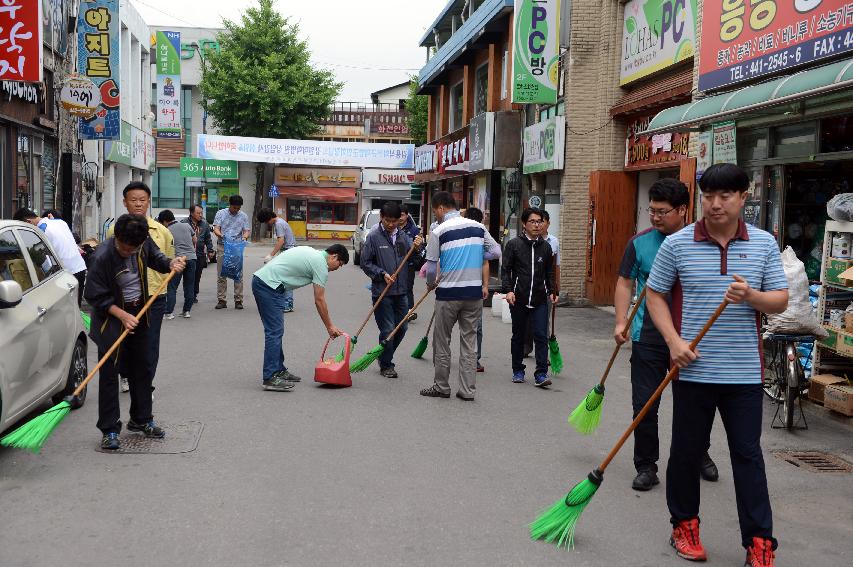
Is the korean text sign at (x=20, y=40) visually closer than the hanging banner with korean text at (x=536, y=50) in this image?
Yes

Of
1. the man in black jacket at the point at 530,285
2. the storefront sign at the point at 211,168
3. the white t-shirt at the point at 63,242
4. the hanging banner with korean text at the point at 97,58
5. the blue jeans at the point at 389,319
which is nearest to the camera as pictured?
the man in black jacket at the point at 530,285

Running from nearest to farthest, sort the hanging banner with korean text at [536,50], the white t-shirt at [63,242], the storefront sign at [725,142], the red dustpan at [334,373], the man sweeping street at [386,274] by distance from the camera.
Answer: the red dustpan at [334,373], the man sweeping street at [386,274], the white t-shirt at [63,242], the storefront sign at [725,142], the hanging banner with korean text at [536,50]

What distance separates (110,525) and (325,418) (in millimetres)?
2774

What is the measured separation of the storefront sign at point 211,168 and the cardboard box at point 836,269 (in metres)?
37.3

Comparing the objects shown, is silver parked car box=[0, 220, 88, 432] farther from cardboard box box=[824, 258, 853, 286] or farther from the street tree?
the street tree

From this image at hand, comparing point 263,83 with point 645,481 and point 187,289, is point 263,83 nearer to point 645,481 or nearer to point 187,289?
point 187,289

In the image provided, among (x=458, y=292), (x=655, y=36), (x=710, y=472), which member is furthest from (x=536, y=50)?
(x=710, y=472)

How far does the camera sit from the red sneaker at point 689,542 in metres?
4.43

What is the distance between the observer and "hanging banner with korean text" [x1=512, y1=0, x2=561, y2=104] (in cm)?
1670

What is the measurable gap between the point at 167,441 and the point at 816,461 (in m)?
4.68

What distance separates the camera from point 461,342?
8.33 metres

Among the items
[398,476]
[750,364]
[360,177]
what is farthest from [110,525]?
[360,177]

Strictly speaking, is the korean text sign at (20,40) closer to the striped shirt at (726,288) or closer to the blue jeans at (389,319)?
the blue jeans at (389,319)

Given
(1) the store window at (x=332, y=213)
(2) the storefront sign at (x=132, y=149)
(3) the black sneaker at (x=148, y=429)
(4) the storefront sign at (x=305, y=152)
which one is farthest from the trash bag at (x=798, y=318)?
(1) the store window at (x=332, y=213)
